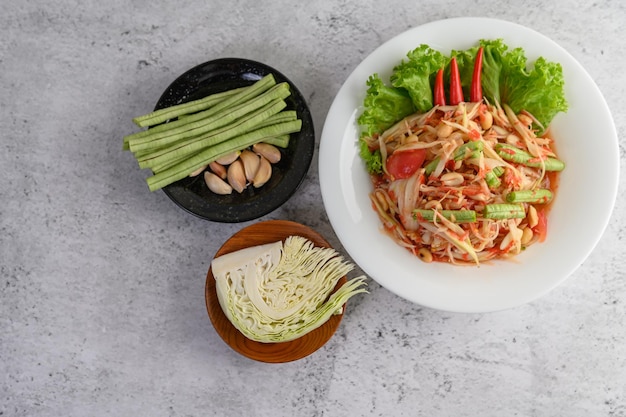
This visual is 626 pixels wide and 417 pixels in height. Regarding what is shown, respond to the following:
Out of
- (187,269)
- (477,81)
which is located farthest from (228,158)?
(477,81)

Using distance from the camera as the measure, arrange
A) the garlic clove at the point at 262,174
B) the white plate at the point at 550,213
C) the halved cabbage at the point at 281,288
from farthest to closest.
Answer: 1. the garlic clove at the point at 262,174
2. the halved cabbage at the point at 281,288
3. the white plate at the point at 550,213

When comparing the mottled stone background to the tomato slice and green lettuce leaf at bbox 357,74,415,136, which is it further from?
the tomato slice

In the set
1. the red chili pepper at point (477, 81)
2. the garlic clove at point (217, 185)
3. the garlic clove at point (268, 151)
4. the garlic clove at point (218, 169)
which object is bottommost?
the garlic clove at point (217, 185)

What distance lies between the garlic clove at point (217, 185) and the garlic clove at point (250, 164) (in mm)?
107

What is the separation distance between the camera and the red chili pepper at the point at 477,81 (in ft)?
8.45

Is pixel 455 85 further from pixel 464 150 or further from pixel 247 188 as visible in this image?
pixel 247 188

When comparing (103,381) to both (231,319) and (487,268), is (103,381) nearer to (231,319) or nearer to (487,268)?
(231,319)

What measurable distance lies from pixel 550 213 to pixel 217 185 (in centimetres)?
149

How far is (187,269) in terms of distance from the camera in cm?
312

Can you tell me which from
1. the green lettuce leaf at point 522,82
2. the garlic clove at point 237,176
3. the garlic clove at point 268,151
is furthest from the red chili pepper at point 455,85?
the garlic clove at point 237,176

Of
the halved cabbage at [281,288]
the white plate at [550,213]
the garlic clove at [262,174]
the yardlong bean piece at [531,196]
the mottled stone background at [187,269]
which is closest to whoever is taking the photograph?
the yardlong bean piece at [531,196]

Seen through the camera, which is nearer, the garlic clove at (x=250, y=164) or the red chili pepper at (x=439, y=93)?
the red chili pepper at (x=439, y=93)

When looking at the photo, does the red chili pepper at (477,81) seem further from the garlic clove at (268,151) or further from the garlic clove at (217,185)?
the garlic clove at (217,185)

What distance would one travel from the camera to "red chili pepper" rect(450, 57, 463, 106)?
2.59 meters
